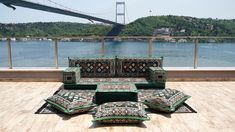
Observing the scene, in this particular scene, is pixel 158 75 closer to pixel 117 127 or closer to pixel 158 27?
pixel 117 127

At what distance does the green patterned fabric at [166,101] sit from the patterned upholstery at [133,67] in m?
1.01

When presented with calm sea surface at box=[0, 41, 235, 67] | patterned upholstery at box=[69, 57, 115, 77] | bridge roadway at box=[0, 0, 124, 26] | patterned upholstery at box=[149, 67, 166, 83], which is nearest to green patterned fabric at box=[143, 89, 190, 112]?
patterned upholstery at box=[149, 67, 166, 83]

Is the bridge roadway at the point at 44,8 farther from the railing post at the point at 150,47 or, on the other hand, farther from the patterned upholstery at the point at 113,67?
the patterned upholstery at the point at 113,67

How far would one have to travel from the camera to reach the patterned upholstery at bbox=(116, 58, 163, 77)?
14.3 ft

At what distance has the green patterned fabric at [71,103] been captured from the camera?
307 cm

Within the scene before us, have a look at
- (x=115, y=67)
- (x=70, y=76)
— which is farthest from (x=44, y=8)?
(x=70, y=76)

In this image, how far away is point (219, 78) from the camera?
5.29m

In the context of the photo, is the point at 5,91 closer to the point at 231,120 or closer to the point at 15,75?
the point at 15,75

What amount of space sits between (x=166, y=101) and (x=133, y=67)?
1328 mm

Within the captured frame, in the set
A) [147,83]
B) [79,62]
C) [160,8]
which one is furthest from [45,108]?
[160,8]

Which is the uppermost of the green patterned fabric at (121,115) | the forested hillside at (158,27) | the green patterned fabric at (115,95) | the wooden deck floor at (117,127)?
the forested hillside at (158,27)

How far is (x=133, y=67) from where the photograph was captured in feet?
14.4

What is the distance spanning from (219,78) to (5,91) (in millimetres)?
4321

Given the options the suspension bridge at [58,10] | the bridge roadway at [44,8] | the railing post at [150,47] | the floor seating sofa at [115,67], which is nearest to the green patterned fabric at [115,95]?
the floor seating sofa at [115,67]
